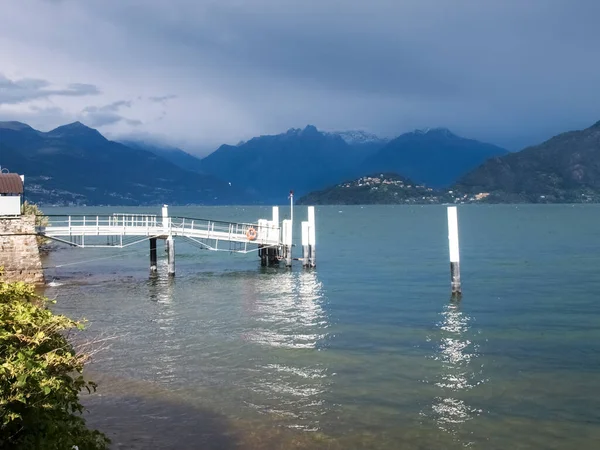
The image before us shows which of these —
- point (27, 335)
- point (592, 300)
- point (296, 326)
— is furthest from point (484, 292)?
point (27, 335)

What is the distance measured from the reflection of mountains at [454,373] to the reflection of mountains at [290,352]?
3.13m

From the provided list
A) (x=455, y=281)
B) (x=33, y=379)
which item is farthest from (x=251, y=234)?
(x=33, y=379)

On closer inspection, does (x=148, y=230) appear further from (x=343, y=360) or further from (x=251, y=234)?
(x=343, y=360)

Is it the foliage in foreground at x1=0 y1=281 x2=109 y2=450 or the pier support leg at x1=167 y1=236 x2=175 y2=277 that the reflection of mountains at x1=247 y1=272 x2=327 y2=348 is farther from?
the foliage in foreground at x1=0 y1=281 x2=109 y2=450

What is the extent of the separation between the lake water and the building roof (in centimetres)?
674

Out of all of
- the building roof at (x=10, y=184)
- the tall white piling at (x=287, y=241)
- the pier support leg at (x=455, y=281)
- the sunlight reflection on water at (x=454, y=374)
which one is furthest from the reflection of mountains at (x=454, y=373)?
the building roof at (x=10, y=184)

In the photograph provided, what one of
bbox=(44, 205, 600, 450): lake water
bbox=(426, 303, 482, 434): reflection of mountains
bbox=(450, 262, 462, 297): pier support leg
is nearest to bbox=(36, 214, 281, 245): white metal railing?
bbox=(44, 205, 600, 450): lake water

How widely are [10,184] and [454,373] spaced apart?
1181 inches

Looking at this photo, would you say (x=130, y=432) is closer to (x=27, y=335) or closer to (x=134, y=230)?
(x=27, y=335)

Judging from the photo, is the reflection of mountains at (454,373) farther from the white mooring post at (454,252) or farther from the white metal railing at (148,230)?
the white metal railing at (148,230)

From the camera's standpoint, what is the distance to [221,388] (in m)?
17.0

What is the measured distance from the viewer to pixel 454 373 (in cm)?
1845

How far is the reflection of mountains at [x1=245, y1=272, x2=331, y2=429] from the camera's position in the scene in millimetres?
15547

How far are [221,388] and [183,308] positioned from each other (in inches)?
546
